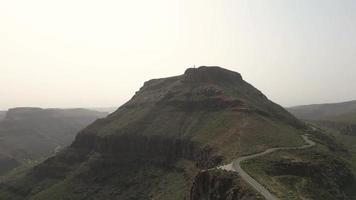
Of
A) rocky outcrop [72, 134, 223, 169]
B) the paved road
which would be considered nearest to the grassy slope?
the paved road

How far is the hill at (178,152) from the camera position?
99.3 metres

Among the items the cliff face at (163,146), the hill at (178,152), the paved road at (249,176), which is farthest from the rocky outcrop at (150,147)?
the paved road at (249,176)

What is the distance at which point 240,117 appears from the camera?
15188cm

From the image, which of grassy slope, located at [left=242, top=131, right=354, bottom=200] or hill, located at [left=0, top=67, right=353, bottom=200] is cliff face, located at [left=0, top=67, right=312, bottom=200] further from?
grassy slope, located at [left=242, top=131, right=354, bottom=200]

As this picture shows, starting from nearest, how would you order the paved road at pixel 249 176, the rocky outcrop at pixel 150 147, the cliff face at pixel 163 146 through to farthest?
the paved road at pixel 249 176 < the cliff face at pixel 163 146 < the rocky outcrop at pixel 150 147

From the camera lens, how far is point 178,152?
6235 inches

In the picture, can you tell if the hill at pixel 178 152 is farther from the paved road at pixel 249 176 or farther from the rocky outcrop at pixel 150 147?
the paved road at pixel 249 176

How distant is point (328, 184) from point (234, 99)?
83801 mm

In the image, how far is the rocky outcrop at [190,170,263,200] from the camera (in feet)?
248

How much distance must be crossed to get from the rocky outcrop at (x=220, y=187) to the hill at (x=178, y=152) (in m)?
0.33

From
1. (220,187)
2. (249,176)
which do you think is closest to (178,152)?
(220,187)

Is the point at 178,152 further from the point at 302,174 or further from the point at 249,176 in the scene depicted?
the point at 249,176

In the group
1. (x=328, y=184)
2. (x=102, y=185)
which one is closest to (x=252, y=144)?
(x=328, y=184)

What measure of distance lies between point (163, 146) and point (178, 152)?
9.12m
